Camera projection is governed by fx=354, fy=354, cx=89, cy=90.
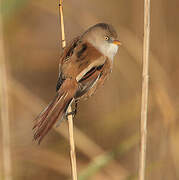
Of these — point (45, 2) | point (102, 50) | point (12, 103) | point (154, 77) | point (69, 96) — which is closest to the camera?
point (69, 96)

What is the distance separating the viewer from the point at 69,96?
8.20ft

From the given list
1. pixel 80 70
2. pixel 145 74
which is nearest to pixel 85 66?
pixel 80 70

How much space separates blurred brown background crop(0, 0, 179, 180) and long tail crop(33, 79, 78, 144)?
596mm

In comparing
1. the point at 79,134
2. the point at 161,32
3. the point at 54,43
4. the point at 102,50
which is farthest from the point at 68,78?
the point at 54,43

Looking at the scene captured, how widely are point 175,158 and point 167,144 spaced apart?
0.57 feet

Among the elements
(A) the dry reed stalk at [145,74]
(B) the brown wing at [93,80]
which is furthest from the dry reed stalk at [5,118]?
(A) the dry reed stalk at [145,74]

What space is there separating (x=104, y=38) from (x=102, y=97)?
1.46m

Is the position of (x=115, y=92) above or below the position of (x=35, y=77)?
below

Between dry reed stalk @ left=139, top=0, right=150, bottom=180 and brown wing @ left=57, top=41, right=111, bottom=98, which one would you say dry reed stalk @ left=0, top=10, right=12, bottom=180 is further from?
dry reed stalk @ left=139, top=0, right=150, bottom=180

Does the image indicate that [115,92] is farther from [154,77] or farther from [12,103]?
[12,103]

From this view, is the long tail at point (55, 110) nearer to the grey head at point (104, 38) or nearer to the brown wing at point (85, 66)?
the brown wing at point (85, 66)

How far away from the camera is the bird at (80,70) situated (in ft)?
7.65

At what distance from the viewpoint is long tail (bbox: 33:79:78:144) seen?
220 centimetres

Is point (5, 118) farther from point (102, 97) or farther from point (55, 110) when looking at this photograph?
point (102, 97)
